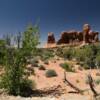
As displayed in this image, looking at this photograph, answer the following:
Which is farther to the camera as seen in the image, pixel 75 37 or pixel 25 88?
pixel 75 37

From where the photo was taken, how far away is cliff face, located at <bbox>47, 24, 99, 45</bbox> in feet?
440

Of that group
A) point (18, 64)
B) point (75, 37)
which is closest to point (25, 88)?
point (18, 64)

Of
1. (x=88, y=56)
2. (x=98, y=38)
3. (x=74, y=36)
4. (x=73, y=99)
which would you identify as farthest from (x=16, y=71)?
(x=74, y=36)

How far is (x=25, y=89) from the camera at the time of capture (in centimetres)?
1816

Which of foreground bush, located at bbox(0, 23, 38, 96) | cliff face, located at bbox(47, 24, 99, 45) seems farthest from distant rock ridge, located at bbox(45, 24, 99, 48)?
foreground bush, located at bbox(0, 23, 38, 96)

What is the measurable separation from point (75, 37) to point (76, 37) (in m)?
0.59

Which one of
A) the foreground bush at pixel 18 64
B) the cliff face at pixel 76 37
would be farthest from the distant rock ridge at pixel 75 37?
the foreground bush at pixel 18 64

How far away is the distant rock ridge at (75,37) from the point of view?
5280 inches

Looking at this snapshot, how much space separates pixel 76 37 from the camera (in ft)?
470

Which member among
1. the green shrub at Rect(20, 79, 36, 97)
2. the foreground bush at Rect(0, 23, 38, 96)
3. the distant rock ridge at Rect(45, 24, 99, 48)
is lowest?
the green shrub at Rect(20, 79, 36, 97)

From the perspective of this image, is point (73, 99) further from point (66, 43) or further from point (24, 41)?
point (66, 43)

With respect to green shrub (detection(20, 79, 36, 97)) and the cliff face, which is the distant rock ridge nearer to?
the cliff face

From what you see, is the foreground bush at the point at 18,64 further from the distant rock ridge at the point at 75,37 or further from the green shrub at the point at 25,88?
the distant rock ridge at the point at 75,37

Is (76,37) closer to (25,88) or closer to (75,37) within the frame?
(75,37)
